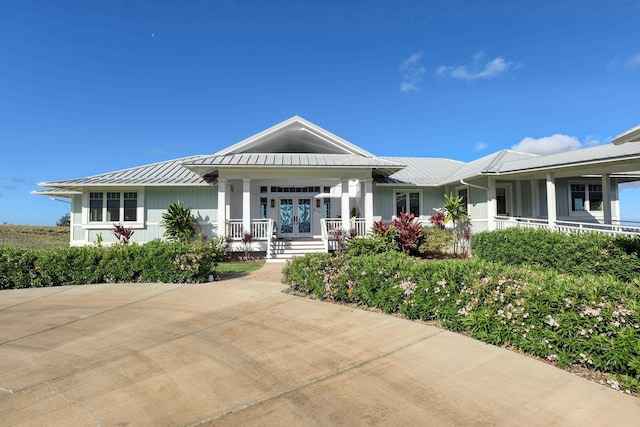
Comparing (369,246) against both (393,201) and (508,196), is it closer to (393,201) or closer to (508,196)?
(393,201)

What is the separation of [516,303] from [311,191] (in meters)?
13.8

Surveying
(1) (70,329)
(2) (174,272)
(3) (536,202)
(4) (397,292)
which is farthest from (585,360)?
(3) (536,202)

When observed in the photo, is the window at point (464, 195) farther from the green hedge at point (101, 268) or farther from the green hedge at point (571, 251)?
the green hedge at point (101, 268)

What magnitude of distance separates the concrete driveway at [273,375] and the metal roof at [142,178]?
9938 millimetres

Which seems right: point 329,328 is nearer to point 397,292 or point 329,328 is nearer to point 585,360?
point 397,292

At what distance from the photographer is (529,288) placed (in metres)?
4.50

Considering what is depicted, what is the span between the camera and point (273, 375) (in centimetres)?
381

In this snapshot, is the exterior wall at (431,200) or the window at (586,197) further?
the exterior wall at (431,200)

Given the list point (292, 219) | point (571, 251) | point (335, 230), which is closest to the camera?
point (571, 251)

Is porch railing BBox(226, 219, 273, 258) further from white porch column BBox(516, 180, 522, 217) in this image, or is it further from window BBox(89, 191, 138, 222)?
white porch column BBox(516, 180, 522, 217)

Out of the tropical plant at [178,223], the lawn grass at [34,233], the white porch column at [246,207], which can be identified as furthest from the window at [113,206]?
the lawn grass at [34,233]

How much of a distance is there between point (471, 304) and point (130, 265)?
8314 mm

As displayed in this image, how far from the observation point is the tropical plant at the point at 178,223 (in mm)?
14578

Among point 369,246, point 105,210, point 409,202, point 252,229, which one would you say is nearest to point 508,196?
point 409,202
